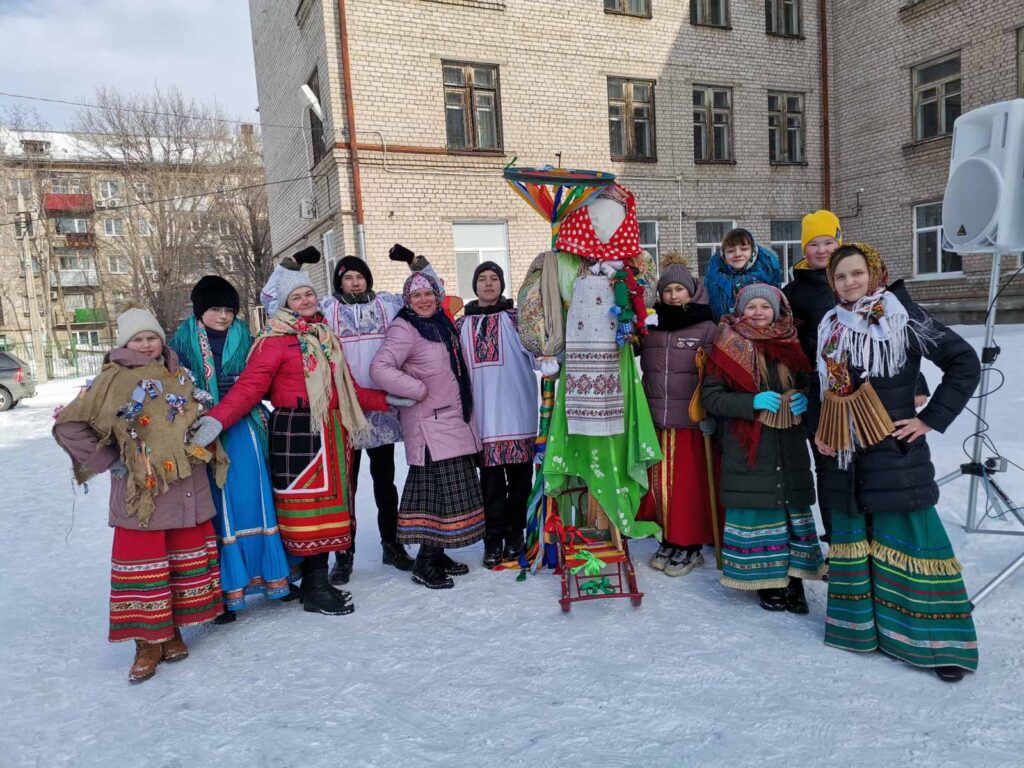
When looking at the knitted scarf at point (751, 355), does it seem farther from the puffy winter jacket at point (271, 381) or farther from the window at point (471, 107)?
the window at point (471, 107)

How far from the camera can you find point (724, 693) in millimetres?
2393

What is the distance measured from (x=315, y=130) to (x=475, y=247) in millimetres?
3480

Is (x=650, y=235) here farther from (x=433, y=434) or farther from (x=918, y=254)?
(x=433, y=434)

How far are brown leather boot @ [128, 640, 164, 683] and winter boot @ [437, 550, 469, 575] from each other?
1356 millimetres

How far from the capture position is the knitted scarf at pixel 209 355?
3117 millimetres

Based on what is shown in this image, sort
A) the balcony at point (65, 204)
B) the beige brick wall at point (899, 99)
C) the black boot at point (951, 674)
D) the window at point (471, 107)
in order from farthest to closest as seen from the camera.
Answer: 1. the balcony at point (65, 204)
2. the beige brick wall at point (899, 99)
3. the window at point (471, 107)
4. the black boot at point (951, 674)

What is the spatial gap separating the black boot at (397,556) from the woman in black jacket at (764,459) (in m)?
1.77

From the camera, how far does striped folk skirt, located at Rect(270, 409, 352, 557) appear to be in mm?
3182

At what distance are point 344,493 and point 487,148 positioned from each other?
908 cm

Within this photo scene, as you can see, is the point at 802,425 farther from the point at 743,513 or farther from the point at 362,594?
the point at 362,594

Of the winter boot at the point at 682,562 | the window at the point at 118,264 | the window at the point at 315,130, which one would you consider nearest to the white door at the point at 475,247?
the window at the point at 315,130

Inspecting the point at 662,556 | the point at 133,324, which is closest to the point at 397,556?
the point at 662,556

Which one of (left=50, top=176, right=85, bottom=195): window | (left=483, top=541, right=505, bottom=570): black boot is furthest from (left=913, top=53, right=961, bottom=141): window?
(left=50, top=176, right=85, bottom=195): window

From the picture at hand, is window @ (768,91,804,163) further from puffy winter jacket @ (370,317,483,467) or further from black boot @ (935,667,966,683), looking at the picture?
black boot @ (935,667,966,683)
